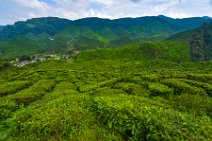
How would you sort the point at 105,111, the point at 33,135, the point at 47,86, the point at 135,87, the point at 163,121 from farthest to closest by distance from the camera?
the point at 47,86
the point at 135,87
the point at 105,111
the point at 33,135
the point at 163,121

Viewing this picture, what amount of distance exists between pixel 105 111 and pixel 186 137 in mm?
8277

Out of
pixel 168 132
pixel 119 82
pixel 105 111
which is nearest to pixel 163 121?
pixel 168 132

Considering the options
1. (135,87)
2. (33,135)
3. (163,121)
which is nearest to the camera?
(163,121)

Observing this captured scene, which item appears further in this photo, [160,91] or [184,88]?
[184,88]

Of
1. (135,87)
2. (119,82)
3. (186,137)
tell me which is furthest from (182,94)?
(186,137)

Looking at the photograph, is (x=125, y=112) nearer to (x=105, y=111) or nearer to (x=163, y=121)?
(x=105, y=111)

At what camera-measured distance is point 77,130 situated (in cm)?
2227

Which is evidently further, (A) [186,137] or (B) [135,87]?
(B) [135,87]

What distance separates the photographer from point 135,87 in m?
56.1

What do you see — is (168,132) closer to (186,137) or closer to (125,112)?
(186,137)

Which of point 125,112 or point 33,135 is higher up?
point 125,112

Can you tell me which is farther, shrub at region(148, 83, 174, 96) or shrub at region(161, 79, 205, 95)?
shrub at region(161, 79, 205, 95)

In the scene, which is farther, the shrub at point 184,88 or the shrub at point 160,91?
the shrub at point 184,88

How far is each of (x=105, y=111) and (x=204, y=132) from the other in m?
8.99
